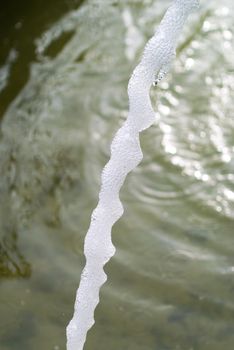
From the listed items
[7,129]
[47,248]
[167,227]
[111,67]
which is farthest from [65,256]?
[111,67]

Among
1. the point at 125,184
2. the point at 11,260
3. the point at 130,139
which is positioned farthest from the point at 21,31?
the point at 130,139

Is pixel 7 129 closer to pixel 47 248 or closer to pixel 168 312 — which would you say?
pixel 47 248

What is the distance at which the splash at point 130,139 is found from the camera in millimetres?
1462

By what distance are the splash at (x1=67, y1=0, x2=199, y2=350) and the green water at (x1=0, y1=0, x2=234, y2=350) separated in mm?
347

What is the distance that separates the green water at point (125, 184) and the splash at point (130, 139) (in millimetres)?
347

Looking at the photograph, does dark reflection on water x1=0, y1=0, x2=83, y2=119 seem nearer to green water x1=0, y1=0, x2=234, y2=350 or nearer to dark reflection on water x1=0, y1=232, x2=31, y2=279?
green water x1=0, y1=0, x2=234, y2=350

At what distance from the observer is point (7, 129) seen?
2.52m

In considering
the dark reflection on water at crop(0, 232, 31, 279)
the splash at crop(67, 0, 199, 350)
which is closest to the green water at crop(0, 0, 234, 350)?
the dark reflection on water at crop(0, 232, 31, 279)

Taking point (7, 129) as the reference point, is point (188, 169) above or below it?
below

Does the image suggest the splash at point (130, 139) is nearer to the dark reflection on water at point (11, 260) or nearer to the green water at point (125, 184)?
the green water at point (125, 184)

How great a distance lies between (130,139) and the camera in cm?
147

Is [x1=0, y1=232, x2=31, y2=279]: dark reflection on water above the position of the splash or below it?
below

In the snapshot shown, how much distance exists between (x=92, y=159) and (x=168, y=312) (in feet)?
2.25

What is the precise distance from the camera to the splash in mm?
1462
